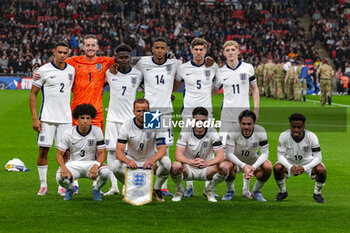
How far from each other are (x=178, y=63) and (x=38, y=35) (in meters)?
34.9

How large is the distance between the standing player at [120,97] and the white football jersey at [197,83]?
0.70m

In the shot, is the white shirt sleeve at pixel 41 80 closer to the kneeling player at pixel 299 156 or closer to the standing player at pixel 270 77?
the kneeling player at pixel 299 156

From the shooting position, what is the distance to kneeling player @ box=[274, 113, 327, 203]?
8.30 m

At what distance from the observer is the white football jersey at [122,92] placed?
914 centimetres

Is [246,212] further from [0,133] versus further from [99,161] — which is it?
[0,133]

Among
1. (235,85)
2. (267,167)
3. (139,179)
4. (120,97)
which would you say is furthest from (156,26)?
(139,179)

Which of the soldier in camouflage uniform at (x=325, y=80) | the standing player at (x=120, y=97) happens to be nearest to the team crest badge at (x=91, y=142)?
the standing player at (x=120, y=97)

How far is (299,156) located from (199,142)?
4.44 ft

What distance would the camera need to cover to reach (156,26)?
45719 mm

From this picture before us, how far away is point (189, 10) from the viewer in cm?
4859

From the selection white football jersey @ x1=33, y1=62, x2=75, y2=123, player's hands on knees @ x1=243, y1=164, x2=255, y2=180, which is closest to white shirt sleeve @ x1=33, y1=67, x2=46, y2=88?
white football jersey @ x1=33, y1=62, x2=75, y2=123

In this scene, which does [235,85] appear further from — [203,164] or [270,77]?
[270,77]

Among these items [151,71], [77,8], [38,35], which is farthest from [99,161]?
[77,8]

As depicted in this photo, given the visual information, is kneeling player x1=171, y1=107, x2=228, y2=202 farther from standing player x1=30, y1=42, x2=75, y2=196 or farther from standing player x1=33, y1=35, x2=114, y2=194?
standing player x1=30, y1=42, x2=75, y2=196
